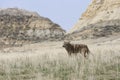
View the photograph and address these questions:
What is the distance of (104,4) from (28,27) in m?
15.6

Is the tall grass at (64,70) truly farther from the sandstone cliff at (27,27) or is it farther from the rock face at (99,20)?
the sandstone cliff at (27,27)

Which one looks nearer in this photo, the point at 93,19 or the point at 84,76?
the point at 84,76

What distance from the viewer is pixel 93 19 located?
75.9 meters

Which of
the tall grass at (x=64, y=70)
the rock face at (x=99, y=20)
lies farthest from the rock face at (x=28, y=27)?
the tall grass at (x=64, y=70)

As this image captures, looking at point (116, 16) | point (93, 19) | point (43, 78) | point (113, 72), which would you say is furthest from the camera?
point (93, 19)

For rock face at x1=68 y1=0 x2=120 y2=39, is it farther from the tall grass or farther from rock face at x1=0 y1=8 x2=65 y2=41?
the tall grass

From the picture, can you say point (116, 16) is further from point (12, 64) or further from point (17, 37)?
point (12, 64)

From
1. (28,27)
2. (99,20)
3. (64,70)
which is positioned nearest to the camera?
(64,70)

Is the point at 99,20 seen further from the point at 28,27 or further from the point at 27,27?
the point at 27,27

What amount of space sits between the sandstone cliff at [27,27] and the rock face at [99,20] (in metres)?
4.44

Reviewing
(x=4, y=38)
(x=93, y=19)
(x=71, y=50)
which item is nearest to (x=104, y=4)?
(x=93, y=19)

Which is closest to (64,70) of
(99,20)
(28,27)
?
(99,20)

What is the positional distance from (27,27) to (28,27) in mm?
198

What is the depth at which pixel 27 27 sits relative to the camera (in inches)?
3086
